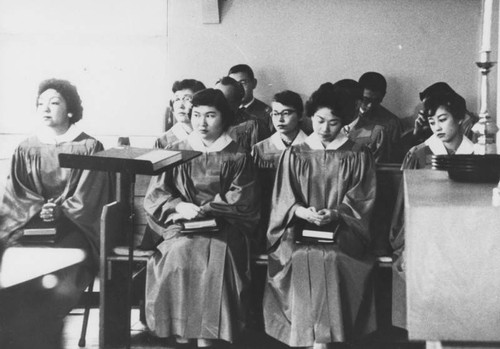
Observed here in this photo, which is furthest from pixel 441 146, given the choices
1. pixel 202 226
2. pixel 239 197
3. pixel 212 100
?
pixel 202 226

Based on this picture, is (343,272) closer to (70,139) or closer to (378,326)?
(378,326)

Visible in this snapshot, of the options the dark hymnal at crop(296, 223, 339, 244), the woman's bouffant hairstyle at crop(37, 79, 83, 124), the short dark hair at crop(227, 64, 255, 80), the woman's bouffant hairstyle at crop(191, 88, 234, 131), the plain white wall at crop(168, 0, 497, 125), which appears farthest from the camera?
the plain white wall at crop(168, 0, 497, 125)

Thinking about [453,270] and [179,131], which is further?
[179,131]

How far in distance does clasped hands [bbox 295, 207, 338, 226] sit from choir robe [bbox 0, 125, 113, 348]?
140 cm

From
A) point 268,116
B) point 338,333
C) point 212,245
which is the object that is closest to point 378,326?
point 338,333

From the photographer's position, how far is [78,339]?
14.0 ft

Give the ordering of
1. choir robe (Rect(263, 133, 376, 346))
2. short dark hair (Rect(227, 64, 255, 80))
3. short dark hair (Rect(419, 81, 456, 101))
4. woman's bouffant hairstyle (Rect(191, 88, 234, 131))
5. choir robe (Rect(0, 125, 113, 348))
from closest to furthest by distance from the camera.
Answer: choir robe (Rect(263, 133, 376, 346)) → choir robe (Rect(0, 125, 113, 348)) → woman's bouffant hairstyle (Rect(191, 88, 234, 131)) → short dark hair (Rect(419, 81, 456, 101)) → short dark hair (Rect(227, 64, 255, 80))

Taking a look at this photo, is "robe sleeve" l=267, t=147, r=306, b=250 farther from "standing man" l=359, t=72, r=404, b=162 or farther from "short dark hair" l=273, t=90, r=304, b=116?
"standing man" l=359, t=72, r=404, b=162

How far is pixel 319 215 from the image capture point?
404cm

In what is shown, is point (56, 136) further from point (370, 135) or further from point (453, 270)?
point (453, 270)

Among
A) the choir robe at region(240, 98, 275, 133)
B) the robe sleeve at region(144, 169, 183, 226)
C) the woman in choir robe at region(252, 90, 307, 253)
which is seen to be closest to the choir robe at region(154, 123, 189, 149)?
the woman in choir robe at region(252, 90, 307, 253)

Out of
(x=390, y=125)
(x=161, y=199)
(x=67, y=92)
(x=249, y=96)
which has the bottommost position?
(x=161, y=199)

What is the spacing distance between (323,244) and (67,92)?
213 centimetres

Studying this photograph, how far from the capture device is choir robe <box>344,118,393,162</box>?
21.8 feet
